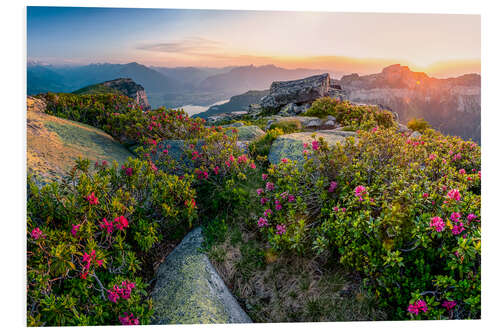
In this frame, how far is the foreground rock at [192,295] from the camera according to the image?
2824mm

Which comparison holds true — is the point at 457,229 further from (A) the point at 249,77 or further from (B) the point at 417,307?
(A) the point at 249,77

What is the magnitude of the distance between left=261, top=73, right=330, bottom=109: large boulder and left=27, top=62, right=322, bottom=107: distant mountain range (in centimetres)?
732

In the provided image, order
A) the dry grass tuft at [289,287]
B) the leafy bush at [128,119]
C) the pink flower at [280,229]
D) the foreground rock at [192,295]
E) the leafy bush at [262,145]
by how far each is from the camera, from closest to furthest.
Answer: the foreground rock at [192,295] → the dry grass tuft at [289,287] → the pink flower at [280,229] → the leafy bush at [262,145] → the leafy bush at [128,119]

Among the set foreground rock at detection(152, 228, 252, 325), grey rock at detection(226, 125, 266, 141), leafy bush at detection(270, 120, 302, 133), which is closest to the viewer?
foreground rock at detection(152, 228, 252, 325)

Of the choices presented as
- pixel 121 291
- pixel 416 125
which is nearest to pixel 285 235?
pixel 121 291

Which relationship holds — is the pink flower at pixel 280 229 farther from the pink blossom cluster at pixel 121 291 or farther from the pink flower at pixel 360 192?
the pink blossom cluster at pixel 121 291

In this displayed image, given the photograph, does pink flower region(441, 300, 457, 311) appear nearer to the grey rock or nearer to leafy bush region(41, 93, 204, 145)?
leafy bush region(41, 93, 204, 145)

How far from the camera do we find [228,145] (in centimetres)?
479

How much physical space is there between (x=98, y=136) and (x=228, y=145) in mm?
2548

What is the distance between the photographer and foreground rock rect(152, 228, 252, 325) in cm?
282

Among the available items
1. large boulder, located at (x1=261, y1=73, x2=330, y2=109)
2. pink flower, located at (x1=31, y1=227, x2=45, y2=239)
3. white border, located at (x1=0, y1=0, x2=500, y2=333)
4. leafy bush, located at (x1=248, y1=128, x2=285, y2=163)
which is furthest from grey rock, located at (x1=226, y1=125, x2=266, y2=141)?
large boulder, located at (x1=261, y1=73, x2=330, y2=109)

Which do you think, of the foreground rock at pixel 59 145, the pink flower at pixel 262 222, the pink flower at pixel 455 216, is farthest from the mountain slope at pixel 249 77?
the pink flower at pixel 455 216

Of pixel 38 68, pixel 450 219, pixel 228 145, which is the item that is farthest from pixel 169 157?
pixel 450 219

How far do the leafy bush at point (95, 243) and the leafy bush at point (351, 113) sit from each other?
5136mm
